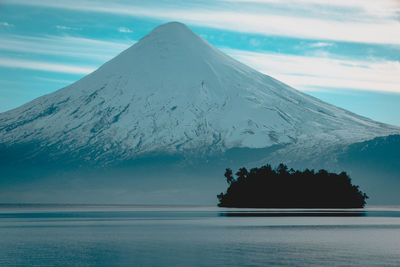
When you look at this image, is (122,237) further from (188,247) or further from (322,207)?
(322,207)

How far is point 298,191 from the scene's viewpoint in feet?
485

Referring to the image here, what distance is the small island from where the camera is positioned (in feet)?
484

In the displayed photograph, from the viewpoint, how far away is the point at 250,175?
6112 inches

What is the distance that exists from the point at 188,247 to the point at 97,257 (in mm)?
7430

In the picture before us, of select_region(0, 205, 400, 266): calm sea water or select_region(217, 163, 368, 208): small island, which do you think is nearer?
select_region(0, 205, 400, 266): calm sea water

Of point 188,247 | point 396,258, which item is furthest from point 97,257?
point 396,258

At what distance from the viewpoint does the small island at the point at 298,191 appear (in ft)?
484

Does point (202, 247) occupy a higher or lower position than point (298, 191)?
lower

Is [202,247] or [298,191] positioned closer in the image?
[202,247]

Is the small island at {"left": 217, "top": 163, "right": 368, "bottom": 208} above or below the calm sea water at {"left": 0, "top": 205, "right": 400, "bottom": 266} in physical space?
above

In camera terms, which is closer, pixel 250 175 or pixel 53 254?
pixel 53 254

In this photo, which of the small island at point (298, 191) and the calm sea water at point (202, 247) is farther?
the small island at point (298, 191)

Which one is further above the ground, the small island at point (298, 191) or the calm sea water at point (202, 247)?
the small island at point (298, 191)

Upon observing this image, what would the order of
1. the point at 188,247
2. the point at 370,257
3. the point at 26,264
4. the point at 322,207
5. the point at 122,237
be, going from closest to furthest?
the point at 26,264, the point at 370,257, the point at 188,247, the point at 122,237, the point at 322,207
